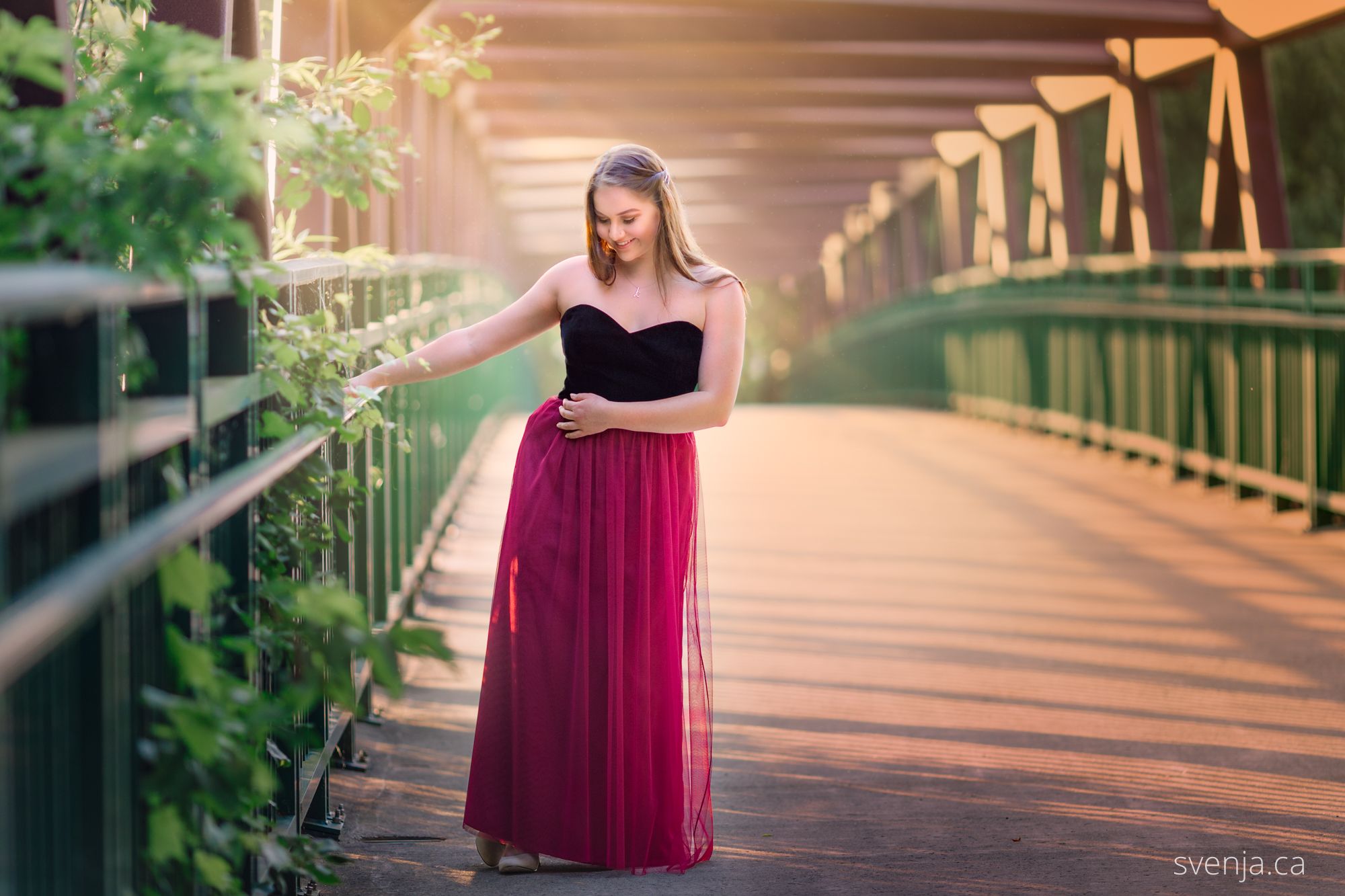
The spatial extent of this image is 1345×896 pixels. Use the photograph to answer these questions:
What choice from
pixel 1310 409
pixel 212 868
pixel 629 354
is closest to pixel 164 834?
pixel 212 868

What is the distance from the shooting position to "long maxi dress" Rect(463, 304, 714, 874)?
351 cm

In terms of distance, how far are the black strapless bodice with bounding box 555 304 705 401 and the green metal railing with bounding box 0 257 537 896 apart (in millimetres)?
756

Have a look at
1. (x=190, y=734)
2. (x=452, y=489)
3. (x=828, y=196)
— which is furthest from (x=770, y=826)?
(x=828, y=196)

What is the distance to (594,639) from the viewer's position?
3518 mm

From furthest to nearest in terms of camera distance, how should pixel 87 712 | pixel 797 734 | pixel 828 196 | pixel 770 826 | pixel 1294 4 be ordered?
pixel 828 196, pixel 1294 4, pixel 797 734, pixel 770 826, pixel 87 712

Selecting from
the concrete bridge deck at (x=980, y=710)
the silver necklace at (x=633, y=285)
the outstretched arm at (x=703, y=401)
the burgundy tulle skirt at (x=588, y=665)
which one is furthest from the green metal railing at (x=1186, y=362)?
the burgundy tulle skirt at (x=588, y=665)

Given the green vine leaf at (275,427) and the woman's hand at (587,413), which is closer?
the green vine leaf at (275,427)

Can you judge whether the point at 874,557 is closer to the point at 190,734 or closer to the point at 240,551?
the point at 240,551

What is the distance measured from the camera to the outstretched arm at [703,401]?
3.52 metres

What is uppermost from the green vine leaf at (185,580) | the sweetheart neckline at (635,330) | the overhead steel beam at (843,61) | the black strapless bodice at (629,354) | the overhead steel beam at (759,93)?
the overhead steel beam at (759,93)

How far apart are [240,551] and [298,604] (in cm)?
38

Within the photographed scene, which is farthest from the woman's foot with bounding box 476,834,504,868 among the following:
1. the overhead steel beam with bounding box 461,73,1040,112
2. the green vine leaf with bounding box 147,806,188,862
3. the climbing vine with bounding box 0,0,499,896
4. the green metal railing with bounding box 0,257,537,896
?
the overhead steel beam with bounding box 461,73,1040,112

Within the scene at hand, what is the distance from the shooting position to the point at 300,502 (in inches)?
124

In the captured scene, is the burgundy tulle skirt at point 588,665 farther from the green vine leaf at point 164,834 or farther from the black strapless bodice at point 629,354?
the green vine leaf at point 164,834
